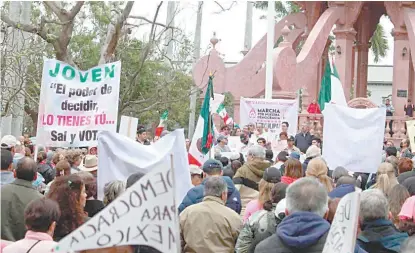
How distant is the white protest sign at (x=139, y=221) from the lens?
4.04 metres

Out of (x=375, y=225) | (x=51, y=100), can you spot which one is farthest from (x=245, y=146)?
(x=375, y=225)

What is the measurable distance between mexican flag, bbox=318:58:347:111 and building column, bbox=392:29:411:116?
7159mm

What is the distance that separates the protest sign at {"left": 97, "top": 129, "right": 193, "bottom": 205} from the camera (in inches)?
342

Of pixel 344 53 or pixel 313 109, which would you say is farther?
pixel 344 53

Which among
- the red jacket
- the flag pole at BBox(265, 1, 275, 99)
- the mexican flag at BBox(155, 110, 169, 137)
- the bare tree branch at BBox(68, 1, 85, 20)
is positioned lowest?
the mexican flag at BBox(155, 110, 169, 137)

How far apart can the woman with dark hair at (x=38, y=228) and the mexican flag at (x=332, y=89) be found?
1425cm

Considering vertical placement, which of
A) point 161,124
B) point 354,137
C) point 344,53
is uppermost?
point 344,53

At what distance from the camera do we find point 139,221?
4.21 m

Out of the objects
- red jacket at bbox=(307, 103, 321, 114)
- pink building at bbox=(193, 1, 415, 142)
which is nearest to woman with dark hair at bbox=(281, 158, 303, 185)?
pink building at bbox=(193, 1, 415, 142)

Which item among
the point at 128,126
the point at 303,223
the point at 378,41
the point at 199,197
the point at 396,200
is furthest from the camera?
the point at 378,41

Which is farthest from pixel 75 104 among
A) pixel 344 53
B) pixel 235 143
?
pixel 344 53

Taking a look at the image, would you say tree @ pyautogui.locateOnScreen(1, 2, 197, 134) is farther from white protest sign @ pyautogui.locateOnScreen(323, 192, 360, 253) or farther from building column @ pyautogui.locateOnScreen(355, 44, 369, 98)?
white protest sign @ pyautogui.locateOnScreen(323, 192, 360, 253)

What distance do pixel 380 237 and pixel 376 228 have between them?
0.23 ft

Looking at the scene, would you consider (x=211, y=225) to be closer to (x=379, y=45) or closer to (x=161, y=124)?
(x=161, y=124)
